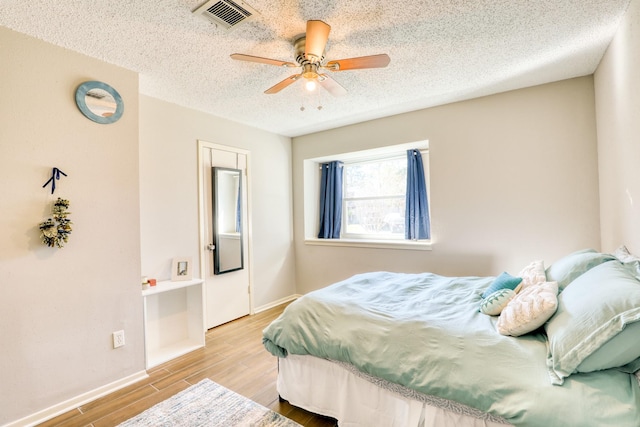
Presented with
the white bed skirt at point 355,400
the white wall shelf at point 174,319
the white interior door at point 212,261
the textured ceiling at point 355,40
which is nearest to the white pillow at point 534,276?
the white bed skirt at point 355,400

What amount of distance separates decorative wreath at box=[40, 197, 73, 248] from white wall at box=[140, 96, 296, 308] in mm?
805

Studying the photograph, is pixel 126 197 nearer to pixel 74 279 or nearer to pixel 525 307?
pixel 74 279

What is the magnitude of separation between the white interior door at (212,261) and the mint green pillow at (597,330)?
3.18 metres

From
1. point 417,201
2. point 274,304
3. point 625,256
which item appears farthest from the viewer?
point 274,304

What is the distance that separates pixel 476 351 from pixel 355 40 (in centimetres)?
205

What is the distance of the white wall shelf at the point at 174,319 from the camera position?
2.88 m

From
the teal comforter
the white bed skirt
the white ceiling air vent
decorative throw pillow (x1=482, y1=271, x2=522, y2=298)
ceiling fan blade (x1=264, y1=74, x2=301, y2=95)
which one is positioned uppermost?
the white ceiling air vent

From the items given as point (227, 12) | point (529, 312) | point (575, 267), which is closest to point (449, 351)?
point (529, 312)

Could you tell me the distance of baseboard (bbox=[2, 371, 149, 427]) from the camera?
1918 millimetres

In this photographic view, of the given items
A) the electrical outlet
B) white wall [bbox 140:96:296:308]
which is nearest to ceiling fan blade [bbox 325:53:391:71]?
white wall [bbox 140:96:296:308]

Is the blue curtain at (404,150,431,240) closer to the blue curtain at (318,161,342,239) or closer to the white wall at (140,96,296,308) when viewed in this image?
the blue curtain at (318,161,342,239)

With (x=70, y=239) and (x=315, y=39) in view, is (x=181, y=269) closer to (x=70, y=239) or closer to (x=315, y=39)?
(x=70, y=239)

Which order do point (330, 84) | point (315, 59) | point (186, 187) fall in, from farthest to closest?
point (186, 187), point (330, 84), point (315, 59)

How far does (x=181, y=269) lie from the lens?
10.1ft
